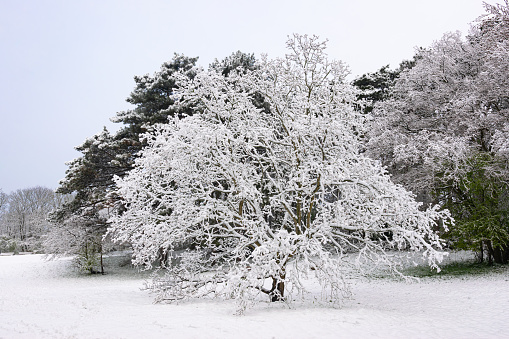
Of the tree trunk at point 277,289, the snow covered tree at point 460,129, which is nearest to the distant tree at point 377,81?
the snow covered tree at point 460,129

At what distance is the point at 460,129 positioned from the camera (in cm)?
1448

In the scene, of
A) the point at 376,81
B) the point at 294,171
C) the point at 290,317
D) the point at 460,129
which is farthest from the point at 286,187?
the point at 376,81

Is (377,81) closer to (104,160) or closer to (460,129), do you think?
(460,129)

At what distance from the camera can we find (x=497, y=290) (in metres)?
9.73

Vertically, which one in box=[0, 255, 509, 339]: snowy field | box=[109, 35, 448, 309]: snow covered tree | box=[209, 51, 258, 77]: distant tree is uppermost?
box=[209, 51, 258, 77]: distant tree

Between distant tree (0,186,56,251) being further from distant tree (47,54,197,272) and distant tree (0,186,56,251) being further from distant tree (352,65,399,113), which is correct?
distant tree (352,65,399,113)

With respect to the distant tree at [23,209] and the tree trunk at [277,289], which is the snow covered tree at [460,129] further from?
the distant tree at [23,209]

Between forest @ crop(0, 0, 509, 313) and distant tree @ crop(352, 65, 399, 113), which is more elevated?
distant tree @ crop(352, 65, 399, 113)

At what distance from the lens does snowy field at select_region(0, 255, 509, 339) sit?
5875 millimetres

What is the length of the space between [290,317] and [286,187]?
3281mm

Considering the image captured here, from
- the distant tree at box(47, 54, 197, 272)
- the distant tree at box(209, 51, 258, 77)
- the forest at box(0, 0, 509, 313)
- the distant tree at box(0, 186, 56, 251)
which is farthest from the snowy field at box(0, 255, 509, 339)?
the distant tree at box(0, 186, 56, 251)

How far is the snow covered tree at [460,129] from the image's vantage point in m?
12.1

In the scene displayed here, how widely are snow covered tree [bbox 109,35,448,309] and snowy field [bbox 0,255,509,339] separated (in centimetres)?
79

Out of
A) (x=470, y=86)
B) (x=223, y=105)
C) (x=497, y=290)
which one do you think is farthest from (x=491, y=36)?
(x=223, y=105)
